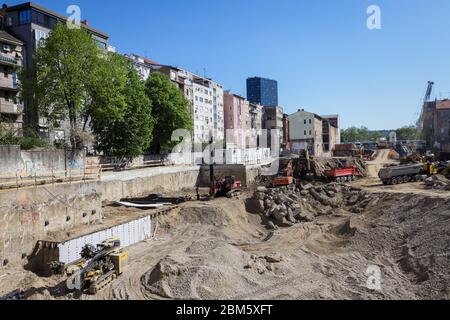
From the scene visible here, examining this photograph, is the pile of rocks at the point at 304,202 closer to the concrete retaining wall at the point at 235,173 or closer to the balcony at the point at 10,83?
the concrete retaining wall at the point at 235,173

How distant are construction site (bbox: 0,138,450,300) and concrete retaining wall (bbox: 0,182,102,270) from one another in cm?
5

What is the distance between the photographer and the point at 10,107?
37406 mm

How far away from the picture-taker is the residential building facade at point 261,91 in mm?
172625

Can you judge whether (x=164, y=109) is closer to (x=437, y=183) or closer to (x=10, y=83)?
(x=10, y=83)

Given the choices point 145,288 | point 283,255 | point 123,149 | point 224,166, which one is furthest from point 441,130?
point 145,288

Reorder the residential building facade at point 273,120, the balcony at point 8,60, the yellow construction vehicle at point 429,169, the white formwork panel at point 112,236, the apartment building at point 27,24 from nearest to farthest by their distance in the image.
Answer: the white formwork panel at point 112,236 → the yellow construction vehicle at point 429,169 → the balcony at point 8,60 → the apartment building at point 27,24 → the residential building facade at point 273,120

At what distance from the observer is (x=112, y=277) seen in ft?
52.2

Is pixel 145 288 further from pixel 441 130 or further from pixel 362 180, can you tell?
pixel 441 130

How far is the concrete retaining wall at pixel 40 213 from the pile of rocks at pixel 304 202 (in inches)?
456

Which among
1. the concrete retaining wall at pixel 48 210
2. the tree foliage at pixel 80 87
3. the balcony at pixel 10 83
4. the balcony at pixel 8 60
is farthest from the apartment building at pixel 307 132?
the concrete retaining wall at pixel 48 210

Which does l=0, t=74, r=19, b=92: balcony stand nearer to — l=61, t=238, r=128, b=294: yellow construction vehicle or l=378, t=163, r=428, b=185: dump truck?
l=61, t=238, r=128, b=294: yellow construction vehicle

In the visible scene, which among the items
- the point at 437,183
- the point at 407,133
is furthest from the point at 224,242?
the point at 407,133

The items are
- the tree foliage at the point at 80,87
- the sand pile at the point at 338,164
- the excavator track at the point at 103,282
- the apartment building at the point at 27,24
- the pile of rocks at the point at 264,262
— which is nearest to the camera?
the excavator track at the point at 103,282

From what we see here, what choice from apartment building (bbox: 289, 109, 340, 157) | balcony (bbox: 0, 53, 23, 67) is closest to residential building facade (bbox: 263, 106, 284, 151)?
apartment building (bbox: 289, 109, 340, 157)
